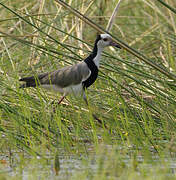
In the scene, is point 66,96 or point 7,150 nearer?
point 7,150

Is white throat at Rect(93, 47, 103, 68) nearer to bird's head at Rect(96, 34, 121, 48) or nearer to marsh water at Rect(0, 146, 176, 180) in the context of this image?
bird's head at Rect(96, 34, 121, 48)

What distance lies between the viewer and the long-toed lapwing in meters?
4.84

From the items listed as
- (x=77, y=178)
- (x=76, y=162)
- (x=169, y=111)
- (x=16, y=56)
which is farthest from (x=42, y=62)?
(x=77, y=178)

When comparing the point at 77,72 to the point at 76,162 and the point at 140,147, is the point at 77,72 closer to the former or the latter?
the point at 140,147

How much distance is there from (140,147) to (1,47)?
262 centimetres

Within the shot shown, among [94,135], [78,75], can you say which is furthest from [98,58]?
[94,135]

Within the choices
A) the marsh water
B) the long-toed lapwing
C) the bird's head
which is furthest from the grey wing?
the marsh water

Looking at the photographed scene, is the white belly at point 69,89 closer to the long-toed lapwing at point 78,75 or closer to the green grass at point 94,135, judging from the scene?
the long-toed lapwing at point 78,75

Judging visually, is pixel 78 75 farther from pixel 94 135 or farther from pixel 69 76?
pixel 94 135

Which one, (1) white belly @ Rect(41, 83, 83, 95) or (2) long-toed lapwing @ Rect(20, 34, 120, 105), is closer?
(2) long-toed lapwing @ Rect(20, 34, 120, 105)

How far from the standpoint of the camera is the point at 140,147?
3838mm

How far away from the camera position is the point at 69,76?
5012mm

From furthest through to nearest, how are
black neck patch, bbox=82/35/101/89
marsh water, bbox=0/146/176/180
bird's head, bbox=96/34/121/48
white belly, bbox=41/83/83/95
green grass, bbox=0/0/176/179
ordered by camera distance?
white belly, bbox=41/83/83/95, bird's head, bbox=96/34/121/48, black neck patch, bbox=82/35/101/89, green grass, bbox=0/0/176/179, marsh water, bbox=0/146/176/180

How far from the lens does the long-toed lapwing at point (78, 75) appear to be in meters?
4.84
